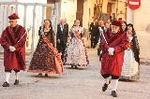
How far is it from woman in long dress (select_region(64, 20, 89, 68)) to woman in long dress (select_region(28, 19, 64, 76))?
12.4ft

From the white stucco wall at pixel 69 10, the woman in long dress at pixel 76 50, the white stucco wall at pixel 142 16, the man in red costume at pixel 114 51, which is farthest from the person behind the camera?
the white stucco wall at pixel 69 10

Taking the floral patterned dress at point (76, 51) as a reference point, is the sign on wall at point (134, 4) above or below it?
above

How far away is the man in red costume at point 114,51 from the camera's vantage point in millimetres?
14055

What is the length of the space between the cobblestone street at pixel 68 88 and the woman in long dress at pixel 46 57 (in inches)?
9.6

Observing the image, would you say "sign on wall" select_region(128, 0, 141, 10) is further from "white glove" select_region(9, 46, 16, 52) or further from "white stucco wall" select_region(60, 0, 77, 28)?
"white glove" select_region(9, 46, 16, 52)

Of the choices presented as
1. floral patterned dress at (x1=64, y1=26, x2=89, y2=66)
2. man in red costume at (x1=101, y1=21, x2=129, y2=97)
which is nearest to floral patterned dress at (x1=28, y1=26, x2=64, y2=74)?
man in red costume at (x1=101, y1=21, x2=129, y2=97)

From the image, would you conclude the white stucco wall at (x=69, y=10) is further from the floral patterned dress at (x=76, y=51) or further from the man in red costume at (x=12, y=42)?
the man in red costume at (x=12, y=42)

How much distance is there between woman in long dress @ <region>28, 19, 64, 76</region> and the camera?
1759 cm

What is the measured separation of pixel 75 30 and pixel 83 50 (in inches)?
29.4

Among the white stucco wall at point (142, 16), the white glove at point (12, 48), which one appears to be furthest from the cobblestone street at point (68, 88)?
the white stucco wall at point (142, 16)

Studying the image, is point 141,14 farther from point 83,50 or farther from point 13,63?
point 13,63

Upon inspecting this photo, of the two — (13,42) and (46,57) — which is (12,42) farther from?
(46,57)

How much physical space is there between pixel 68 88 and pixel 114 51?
171 cm

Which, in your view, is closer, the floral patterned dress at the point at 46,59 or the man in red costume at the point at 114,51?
the man in red costume at the point at 114,51
